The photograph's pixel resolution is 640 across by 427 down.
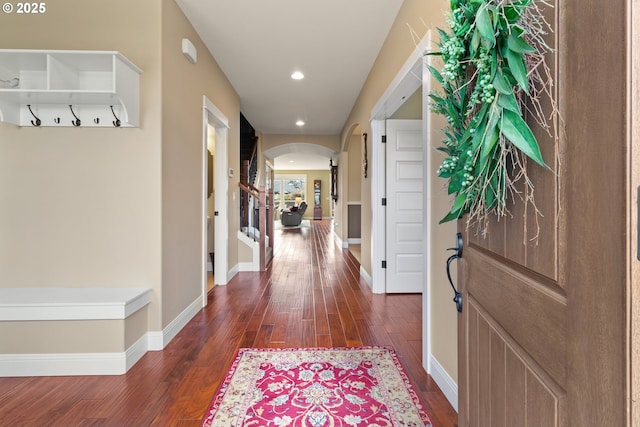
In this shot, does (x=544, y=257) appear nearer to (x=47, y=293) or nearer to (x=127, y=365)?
(x=127, y=365)

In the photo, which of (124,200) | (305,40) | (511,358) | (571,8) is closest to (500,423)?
(511,358)

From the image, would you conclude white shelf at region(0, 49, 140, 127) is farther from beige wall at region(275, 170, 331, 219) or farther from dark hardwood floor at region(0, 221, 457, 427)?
beige wall at region(275, 170, 331, 219)

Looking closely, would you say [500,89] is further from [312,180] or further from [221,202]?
[312,180]

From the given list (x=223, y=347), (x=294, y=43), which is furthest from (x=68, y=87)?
(x=223, y=347)

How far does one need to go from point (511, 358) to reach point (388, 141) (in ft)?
9.85

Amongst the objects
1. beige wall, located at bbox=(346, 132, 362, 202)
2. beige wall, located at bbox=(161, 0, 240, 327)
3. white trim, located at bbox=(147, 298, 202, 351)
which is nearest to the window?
beige wall, located at bbox=(346, 132, 362, 202)

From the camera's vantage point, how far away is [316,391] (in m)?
1.75

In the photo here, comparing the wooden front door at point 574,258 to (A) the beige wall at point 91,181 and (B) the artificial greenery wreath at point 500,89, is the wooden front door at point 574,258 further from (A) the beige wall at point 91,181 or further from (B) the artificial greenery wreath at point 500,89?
(A) the beige wall at point 91,181

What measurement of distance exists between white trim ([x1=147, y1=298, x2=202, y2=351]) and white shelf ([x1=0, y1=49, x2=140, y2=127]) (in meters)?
1.55

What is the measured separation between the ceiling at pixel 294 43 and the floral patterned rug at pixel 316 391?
274cm

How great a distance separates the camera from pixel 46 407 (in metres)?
1.63

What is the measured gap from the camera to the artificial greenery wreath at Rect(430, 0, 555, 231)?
63cm

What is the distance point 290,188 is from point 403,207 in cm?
1320

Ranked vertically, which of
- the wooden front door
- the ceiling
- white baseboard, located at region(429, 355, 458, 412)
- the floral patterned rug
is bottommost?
the floral patterned rug
